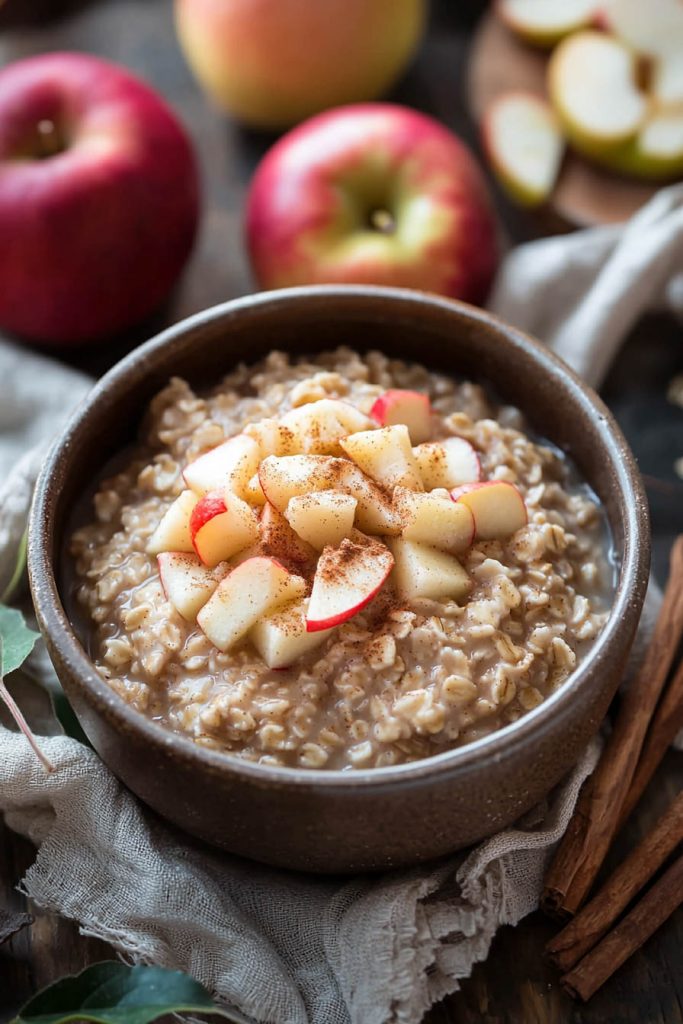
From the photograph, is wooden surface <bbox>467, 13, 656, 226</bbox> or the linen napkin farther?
wooden surface <bbox>467, 13, 656, 226</bbox>

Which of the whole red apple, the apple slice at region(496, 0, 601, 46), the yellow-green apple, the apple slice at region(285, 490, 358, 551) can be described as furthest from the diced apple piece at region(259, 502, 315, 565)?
the apple slice at region(496, 0, 601, 46)

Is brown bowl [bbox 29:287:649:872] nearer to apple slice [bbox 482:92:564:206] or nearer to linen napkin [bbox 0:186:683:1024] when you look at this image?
linen napkin [bbox 0:186:683:1024]

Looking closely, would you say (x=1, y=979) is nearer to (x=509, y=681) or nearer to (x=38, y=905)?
(x=38, y=905)

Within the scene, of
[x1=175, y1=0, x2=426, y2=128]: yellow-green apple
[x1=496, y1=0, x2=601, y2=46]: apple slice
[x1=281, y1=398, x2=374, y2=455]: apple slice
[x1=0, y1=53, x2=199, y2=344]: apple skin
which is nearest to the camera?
[x1=281, y1=398, x2=374, y2=455]: apple slice

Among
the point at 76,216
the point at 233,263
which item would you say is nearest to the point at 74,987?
the point at 76,216

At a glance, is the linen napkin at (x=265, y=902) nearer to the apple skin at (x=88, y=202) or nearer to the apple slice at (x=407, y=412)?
the apple slice at (x=407, y=412)

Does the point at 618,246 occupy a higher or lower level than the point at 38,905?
higher
